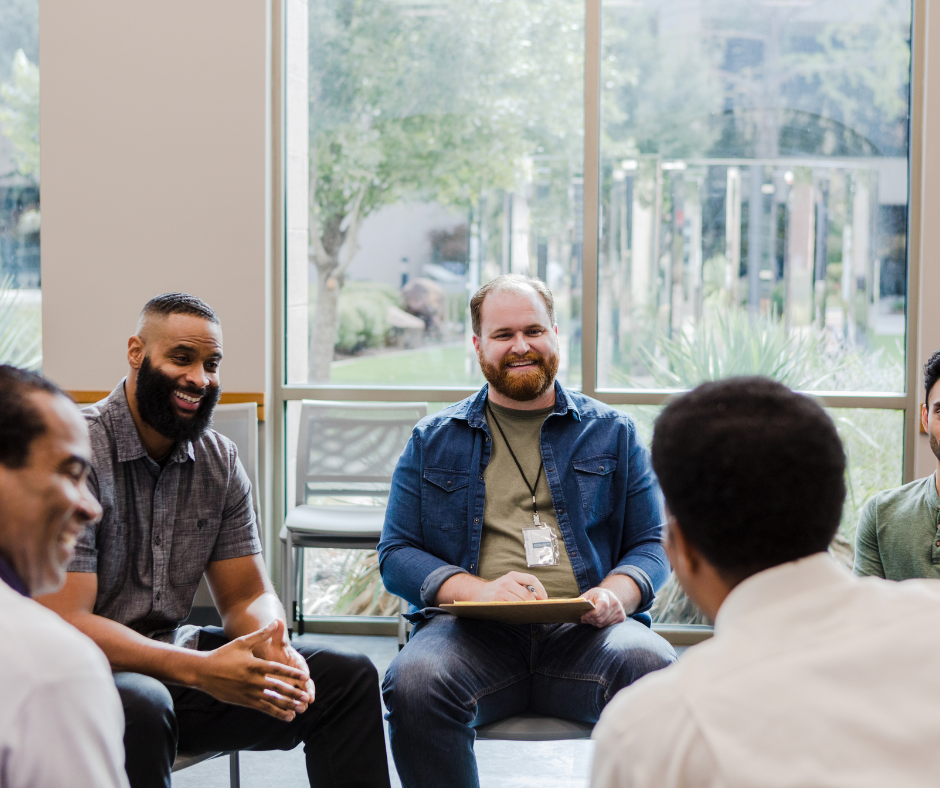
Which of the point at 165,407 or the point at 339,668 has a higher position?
the point at 165,407

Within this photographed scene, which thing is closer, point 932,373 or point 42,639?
point 42,639

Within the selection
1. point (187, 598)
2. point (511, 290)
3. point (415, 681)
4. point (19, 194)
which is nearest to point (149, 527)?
point (187, 598)

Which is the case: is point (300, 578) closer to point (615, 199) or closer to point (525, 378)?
point (525, 378)

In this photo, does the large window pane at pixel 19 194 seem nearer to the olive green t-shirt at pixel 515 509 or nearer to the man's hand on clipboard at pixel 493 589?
the olive green t-shirt at pixel 515 509

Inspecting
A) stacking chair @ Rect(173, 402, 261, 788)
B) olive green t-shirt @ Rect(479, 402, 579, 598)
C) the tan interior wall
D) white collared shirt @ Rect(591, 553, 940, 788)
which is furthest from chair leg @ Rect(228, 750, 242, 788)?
the tan interior wall

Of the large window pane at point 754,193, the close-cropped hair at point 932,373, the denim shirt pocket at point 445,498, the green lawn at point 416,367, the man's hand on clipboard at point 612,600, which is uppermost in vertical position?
the large window pane at point 754,193

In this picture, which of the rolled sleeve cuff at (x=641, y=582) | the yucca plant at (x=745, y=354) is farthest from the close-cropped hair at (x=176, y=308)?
the yucca plant at (x=745, y=354)

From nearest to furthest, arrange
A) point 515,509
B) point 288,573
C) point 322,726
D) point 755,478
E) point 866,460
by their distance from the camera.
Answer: point 755,478 < point 322,726 < point 515,509 < point 288,573 < point 866,460

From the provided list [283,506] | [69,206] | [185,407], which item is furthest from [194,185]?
[185,407]

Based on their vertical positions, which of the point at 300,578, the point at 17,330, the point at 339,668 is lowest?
the point at 300,578

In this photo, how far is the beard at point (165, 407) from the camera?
2.07m

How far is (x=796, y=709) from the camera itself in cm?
79

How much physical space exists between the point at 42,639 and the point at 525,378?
5.44ft

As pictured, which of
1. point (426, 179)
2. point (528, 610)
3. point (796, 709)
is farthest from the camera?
point (426, 179)
